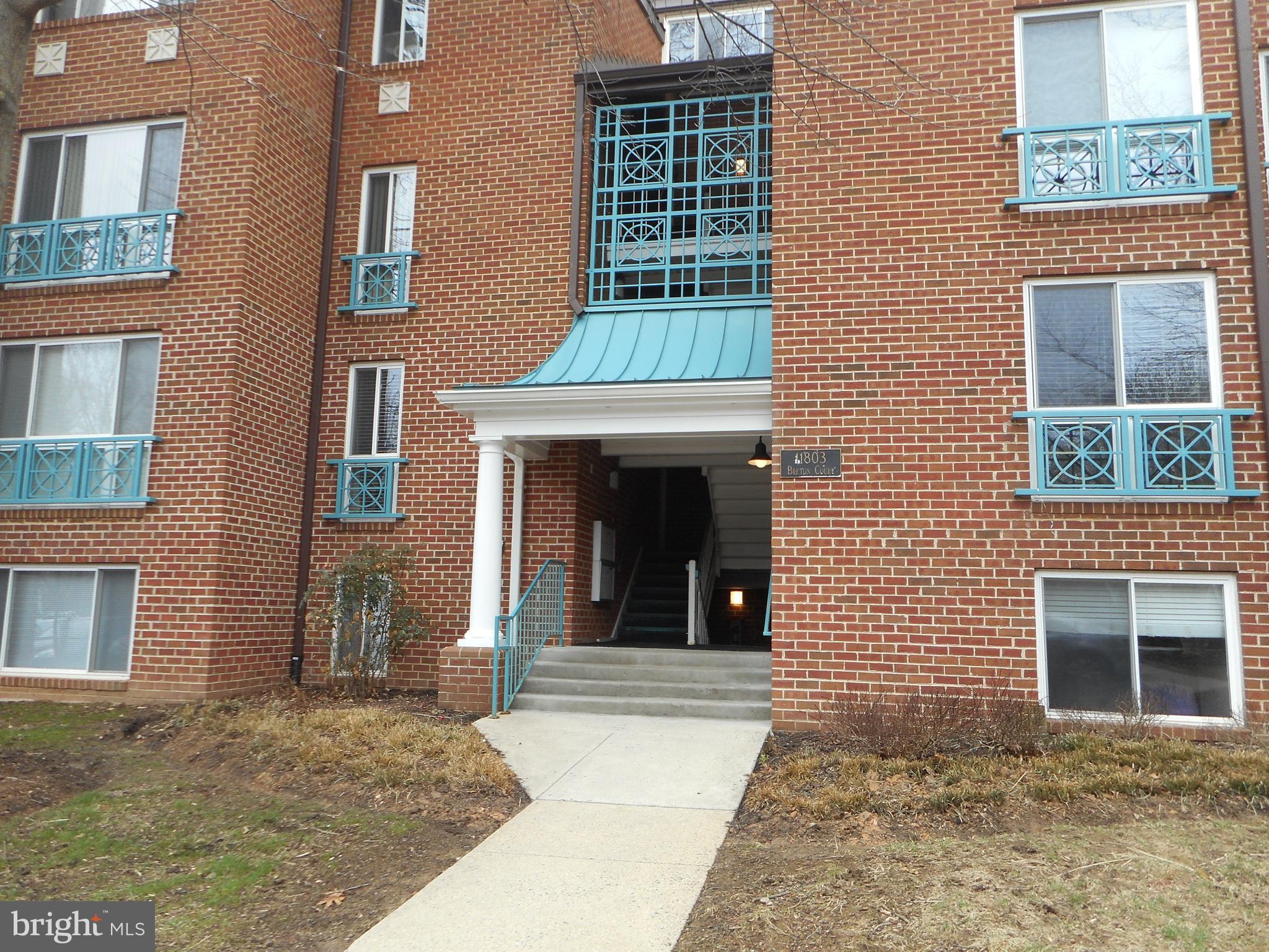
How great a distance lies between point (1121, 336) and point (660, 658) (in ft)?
18.3

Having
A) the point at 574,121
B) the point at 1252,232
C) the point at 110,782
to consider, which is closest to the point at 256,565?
the point at 110,782

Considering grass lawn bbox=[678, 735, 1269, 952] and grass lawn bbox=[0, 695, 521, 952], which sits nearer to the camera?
grass lawn bbox=[678, 735, 1269, 952]

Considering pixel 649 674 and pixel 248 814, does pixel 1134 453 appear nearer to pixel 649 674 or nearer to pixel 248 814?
pixel 649 674

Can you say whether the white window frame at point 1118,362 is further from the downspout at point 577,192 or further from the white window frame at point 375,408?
the white window frame at point 375,408

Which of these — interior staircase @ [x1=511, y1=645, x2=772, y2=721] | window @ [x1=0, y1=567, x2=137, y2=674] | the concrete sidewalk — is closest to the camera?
the concrete sidewalk

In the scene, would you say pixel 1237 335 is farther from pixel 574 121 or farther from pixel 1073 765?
pixel 574 121

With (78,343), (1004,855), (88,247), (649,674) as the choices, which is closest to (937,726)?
(1004,855)

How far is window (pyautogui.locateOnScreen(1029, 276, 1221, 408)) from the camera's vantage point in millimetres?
8992

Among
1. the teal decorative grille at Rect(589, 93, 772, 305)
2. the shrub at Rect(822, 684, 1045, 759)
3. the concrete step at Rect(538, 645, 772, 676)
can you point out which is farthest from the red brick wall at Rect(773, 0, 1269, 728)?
the teal decorative grille at Rect(589, 93, 772, 305)

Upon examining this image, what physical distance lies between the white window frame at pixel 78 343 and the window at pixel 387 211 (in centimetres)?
310

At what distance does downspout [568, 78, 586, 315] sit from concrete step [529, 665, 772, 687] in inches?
174

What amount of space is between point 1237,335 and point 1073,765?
4440 millimetres

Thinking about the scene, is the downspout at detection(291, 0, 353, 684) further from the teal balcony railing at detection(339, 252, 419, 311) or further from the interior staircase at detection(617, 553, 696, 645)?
the interior staircase at detection(617, 553, 696, 645)

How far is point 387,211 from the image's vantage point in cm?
1356
